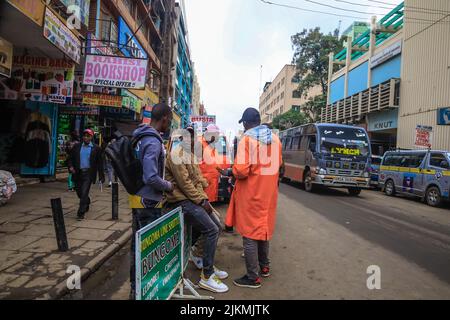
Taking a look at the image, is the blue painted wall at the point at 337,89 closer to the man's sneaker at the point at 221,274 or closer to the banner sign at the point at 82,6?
the banner sign at the point at 82,6

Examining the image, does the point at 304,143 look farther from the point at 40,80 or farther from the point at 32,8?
the point at 32,8

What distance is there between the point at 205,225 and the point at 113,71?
23.9 ft

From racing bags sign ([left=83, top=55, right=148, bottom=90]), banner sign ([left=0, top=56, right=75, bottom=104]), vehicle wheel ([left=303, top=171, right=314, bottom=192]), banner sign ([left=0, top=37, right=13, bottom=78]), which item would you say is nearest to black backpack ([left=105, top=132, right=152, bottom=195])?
banner sign ([left=0, top=37, right=13, bottom=78])

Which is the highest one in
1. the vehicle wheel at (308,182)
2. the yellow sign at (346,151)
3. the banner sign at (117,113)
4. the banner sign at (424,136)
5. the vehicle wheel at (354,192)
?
the banner sign at (117,113)

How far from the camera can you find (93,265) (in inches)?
176

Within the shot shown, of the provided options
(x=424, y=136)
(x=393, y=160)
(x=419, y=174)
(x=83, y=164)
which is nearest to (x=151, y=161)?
(x=83, y=164)

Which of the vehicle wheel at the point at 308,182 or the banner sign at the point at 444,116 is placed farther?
the banner sign at the point at 444,116

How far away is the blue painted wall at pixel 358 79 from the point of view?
2668cm

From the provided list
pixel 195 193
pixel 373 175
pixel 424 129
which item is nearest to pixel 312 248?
pixel 195 193

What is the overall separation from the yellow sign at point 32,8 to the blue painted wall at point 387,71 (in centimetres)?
2126

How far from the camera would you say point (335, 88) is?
32.8m

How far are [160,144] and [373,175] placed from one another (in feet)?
59.2

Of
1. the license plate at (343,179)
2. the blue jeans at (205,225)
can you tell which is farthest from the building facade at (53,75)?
the license plate at (343,179)

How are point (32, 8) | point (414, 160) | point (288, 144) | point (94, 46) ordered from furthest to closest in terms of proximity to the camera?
point (288, 144), point (414, 160), point (94, 46), point (32, 8)
